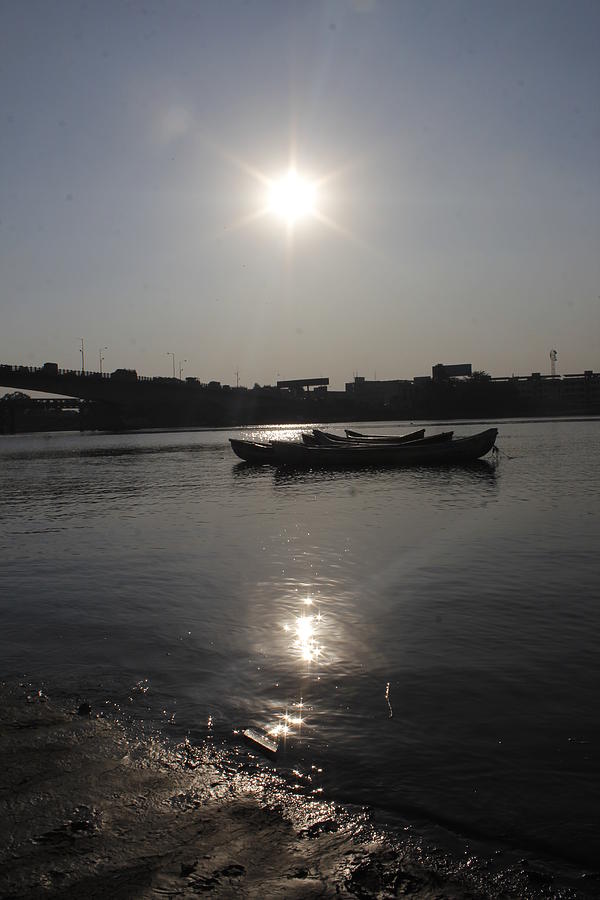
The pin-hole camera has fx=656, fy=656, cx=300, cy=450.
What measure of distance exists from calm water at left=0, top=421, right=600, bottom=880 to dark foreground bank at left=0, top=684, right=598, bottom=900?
467mm

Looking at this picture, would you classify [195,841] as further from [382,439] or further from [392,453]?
[382,439]

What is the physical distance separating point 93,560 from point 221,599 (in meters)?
5.68

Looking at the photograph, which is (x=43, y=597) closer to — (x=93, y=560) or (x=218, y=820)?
(x=93, y=560)

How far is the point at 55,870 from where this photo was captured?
4.14 meters

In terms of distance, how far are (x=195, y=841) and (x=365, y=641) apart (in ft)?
18.0

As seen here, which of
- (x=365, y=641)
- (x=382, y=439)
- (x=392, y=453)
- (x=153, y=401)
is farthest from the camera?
(x=153, y=401)

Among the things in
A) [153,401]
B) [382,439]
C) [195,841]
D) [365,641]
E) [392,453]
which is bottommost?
[365,641]

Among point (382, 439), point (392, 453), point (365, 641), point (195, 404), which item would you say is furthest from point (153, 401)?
point (365, 641)

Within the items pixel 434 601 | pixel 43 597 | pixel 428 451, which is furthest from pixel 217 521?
pixel 428 451

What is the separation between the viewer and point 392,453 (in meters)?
45.7

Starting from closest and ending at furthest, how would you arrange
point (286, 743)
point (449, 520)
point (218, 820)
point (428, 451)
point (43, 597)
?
point (218, 820), point (286, 743), point (43, 597), point (449, 520), point (428, 451)

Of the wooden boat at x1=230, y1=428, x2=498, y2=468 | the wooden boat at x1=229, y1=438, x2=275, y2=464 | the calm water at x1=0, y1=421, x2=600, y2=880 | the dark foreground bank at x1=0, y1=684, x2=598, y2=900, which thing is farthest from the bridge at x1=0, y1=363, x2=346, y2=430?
the dark foreground bank at x1=0, y1=684, x2=598, y2=900

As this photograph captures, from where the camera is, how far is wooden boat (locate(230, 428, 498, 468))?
149 ft

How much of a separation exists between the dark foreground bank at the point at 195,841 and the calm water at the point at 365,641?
18.4 inches
